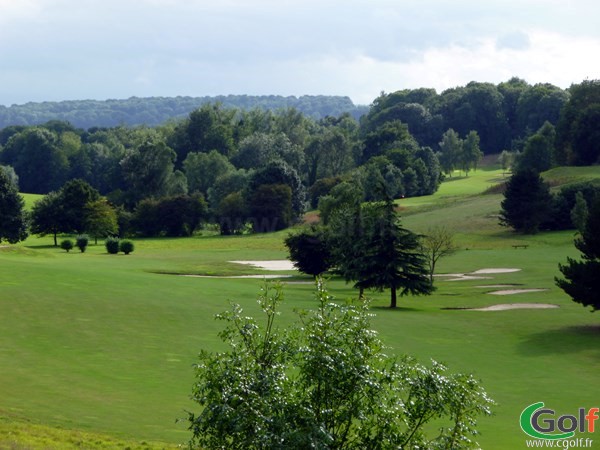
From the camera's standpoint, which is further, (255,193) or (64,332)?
(255,193)

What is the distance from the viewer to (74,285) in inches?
1949

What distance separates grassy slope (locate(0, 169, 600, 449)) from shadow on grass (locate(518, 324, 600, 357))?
83 mm

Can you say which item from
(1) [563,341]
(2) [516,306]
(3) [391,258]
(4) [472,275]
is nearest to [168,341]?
(1) [563,341]

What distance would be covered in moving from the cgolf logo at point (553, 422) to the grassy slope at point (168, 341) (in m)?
0.44

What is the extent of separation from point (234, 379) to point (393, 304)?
121ft

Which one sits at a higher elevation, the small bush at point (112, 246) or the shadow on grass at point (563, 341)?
the small bush at point (112, 246)

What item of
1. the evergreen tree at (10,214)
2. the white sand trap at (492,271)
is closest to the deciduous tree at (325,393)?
the white sand trap at (492,271)

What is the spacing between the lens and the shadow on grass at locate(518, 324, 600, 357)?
1544 inches

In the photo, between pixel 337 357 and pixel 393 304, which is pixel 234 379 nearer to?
pixel 337 357

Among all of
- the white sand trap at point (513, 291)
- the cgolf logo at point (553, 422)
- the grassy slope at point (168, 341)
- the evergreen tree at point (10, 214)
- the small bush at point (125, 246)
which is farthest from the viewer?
the evergreen tree at point (10, 214)

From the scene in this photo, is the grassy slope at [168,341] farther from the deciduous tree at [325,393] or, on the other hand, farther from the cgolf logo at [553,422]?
the deciduous tree at [325,393]

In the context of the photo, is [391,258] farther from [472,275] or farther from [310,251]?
[472,275]

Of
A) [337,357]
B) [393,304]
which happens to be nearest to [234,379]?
[337,357]

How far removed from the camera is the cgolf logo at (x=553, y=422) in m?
25.4
